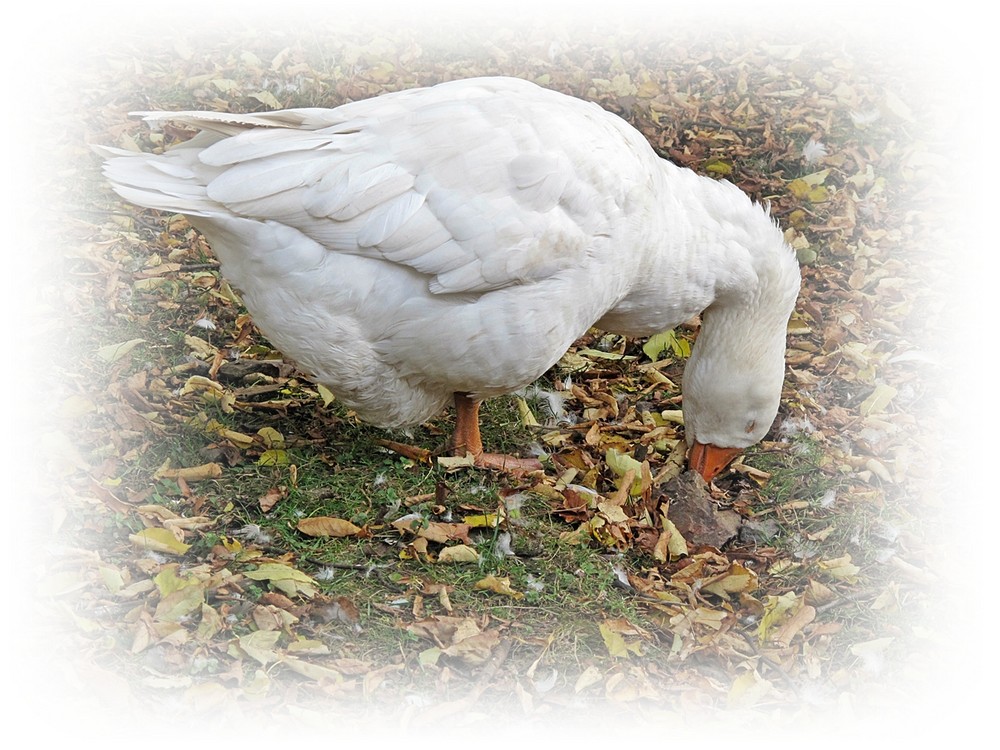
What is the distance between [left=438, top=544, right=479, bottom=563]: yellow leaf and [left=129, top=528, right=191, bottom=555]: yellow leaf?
3.27 feet

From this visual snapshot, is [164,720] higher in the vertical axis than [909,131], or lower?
lower

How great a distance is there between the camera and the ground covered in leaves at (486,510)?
401 centimetres

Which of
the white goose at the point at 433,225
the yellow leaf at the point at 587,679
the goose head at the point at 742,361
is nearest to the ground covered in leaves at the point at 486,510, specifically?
the yellow leaf at the point at 587,679

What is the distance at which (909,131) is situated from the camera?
8.02 m

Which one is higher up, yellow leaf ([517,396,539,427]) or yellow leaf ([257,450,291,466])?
yellow leaf ([257,450,291,466])

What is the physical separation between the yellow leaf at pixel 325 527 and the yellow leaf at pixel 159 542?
18.0 inches

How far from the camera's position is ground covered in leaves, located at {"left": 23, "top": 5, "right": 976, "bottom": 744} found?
401cm

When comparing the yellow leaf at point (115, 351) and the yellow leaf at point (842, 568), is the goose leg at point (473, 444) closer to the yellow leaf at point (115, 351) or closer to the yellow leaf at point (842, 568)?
the yellow leaf at point (842, 568)

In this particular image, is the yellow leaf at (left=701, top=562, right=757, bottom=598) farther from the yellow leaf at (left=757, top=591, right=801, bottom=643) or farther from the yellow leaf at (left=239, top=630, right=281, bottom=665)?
the yellow leaf at (left=239, top=630, right=281, bottom=665)

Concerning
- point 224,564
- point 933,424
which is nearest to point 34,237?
point 224,564

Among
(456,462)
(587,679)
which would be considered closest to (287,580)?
(456,462)

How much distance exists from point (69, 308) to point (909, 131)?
575 cm

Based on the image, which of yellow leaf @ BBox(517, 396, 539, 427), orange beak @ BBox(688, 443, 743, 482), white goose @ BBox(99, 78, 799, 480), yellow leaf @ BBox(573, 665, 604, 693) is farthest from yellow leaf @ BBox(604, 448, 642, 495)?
yellow leaf @ BBox(573, 665, 604, 693)

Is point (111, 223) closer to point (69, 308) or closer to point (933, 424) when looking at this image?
point (69, 308)
